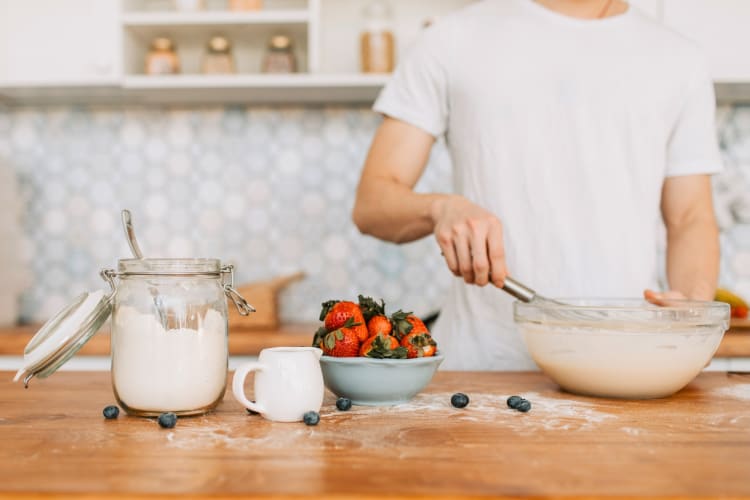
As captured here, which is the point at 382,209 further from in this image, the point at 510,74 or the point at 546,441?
the point at 546,441

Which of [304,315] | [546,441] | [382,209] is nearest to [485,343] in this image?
[382,209]

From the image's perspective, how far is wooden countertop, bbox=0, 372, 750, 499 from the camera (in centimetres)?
61

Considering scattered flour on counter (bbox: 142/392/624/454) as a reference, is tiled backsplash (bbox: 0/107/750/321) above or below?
above

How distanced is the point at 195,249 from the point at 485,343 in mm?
1312

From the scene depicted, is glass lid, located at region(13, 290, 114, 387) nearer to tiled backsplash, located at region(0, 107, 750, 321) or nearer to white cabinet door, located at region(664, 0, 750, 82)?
tiled backsplash, located at region(0, 107, 750, 321)

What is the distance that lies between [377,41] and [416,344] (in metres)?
1.45

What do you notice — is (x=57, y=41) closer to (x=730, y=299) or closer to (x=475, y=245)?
(x=475, y=245)

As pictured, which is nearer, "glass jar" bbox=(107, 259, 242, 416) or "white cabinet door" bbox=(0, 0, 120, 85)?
"glass jar" bbox=(107, 259, 242, 416)

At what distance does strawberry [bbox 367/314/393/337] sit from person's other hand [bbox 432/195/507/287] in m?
0.18

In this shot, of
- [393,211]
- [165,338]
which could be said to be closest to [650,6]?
[393,211]

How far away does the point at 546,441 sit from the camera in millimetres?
762

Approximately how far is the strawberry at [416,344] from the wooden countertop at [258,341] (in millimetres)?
1030

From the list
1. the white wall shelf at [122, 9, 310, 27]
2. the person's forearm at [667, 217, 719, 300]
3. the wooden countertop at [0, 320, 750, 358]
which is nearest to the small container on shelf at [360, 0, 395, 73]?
the white wall shelf at [122, 9, 310, 27]

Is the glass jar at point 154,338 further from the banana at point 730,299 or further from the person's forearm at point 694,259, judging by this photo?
the banana at point 730,299
